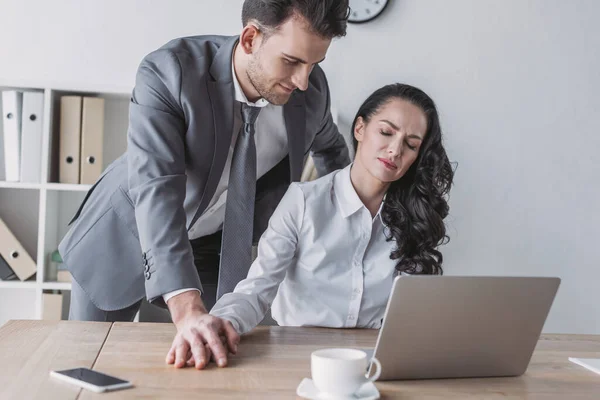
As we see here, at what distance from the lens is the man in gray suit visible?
1534 mm

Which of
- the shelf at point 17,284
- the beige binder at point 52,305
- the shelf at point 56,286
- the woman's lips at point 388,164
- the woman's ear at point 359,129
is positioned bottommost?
the beige binder at point 52,305

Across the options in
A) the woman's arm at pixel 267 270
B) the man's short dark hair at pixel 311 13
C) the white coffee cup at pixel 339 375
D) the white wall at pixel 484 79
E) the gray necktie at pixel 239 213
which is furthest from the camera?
the white wall at pixel 484 79

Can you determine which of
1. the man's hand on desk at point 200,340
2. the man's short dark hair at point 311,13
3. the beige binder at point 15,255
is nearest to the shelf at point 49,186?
the beige binder at point 15,255

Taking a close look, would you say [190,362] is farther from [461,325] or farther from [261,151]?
→ [261,151]

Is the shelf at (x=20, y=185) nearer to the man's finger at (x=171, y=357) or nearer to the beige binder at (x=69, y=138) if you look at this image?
the beige binder at (x=69, y=138)

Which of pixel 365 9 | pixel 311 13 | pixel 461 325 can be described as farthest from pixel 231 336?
pixel 365 9

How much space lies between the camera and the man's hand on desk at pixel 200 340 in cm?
114

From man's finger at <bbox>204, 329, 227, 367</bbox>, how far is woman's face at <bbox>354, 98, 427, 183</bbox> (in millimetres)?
723

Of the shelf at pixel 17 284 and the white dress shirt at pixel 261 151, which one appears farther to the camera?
the shelf at pixel 17 284

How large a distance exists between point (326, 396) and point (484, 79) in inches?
90.3

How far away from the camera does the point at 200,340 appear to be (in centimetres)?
118

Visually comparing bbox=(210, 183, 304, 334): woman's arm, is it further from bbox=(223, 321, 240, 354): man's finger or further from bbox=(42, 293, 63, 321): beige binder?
bbox=(42, 293, 63, 321): beige binder

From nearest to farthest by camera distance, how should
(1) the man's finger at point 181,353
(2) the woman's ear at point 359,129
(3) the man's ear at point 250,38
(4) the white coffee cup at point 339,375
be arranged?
(4) the white coffee cup at point 339,375, (1) the man's finger at point 181,353, (3) the man's ear at point 250,38, (2) the woman's ear at point 359,129

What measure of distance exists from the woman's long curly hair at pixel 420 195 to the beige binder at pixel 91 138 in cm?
117
